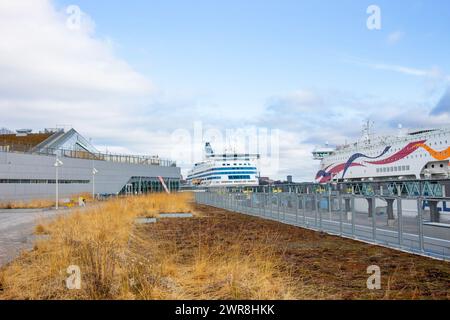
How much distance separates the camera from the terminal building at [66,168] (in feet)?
158

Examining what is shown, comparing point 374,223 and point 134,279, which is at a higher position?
point 374,223

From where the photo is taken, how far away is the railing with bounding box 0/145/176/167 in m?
51.2

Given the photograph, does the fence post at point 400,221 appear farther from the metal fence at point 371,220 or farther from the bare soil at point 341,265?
the bare soil at point 341,265

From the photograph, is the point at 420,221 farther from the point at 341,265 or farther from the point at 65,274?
the point at 65,274

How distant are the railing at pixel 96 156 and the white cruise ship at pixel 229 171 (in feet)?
25.2

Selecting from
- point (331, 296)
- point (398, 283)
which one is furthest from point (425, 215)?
point (331, 296)

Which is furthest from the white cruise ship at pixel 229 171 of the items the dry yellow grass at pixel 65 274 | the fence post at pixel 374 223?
the dry yellow grass at pixel 65 274

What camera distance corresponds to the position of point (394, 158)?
48.2 metres

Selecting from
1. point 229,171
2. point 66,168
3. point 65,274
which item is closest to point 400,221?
point 65,274

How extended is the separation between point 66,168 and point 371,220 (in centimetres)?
5229

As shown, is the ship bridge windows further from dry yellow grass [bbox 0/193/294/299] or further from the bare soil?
dry yellow grass [bbox 0/193/294/299]

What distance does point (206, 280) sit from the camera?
6051 millimetres

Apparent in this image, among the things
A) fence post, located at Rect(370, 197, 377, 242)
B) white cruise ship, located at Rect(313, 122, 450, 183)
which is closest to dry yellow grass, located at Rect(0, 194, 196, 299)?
fence post, located at Rect(370, 197, 377, 242)
